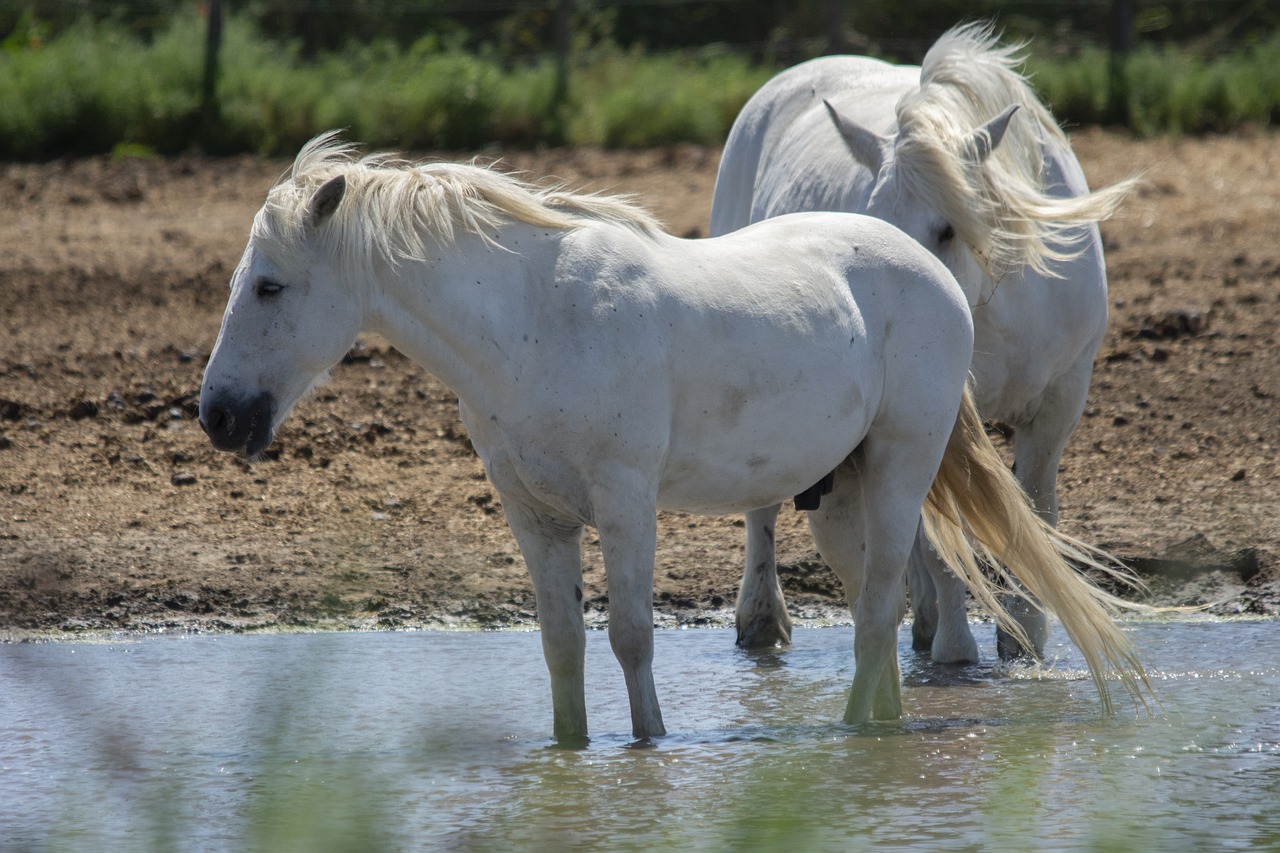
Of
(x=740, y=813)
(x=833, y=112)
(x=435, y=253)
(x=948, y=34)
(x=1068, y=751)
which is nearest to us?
(x=740, y=813)

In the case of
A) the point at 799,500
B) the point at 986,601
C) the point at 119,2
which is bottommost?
the point at 986,601

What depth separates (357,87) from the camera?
1338 centimetres

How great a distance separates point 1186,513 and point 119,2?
54.2 feet

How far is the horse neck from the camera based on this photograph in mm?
3607

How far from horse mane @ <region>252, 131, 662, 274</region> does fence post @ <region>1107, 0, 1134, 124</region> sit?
10.3 metres

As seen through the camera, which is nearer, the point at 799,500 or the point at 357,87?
the point at 799,500

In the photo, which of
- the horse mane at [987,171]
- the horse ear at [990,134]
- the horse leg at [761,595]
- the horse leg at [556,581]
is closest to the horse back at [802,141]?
the horse mane at [987,171]

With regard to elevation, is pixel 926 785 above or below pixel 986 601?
below

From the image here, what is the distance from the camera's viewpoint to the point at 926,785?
11.6ft

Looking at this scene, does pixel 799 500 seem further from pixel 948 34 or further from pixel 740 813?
pixel 740 813

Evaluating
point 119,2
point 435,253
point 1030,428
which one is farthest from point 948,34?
point 119,2

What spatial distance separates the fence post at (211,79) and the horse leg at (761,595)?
332 inches

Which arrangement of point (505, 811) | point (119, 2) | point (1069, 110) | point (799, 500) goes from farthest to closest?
point (119, 2) → point (1069, 110) → point (799, 500) → point (505, 811)

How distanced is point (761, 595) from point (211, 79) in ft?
30.0
